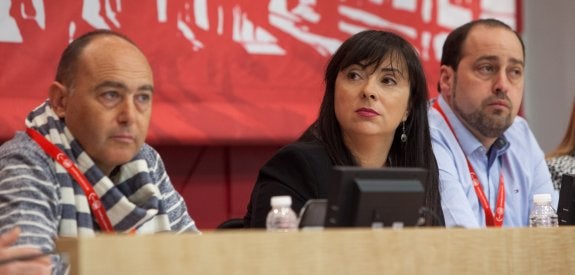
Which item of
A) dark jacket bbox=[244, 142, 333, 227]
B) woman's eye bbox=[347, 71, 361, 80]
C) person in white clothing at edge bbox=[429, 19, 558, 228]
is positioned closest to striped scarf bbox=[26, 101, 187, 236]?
dark jacket bbox=[244, 142, 333, 227]

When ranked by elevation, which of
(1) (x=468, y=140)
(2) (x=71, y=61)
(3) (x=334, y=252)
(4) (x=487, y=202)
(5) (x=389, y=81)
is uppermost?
(2) (x=71, y=61)

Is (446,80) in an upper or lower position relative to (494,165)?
upper

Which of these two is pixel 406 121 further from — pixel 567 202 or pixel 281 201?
pixel 281 201

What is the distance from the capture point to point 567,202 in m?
2.74

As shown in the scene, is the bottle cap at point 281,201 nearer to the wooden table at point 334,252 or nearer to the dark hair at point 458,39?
the wooden table at point 334,252

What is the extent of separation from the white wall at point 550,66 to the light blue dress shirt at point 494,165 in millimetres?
1137

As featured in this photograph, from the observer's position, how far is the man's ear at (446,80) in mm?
3829

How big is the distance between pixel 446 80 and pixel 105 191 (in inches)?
66.8

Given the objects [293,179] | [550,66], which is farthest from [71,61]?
[550,66]

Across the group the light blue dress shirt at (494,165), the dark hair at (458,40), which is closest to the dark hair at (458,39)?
the dark hair at (458,40)

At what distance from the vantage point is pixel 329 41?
4.17 metres

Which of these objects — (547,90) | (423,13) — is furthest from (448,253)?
(547,90)

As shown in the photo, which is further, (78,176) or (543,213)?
(543,213)

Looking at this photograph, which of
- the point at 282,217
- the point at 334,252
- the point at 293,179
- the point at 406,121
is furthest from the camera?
the point at 406,121
